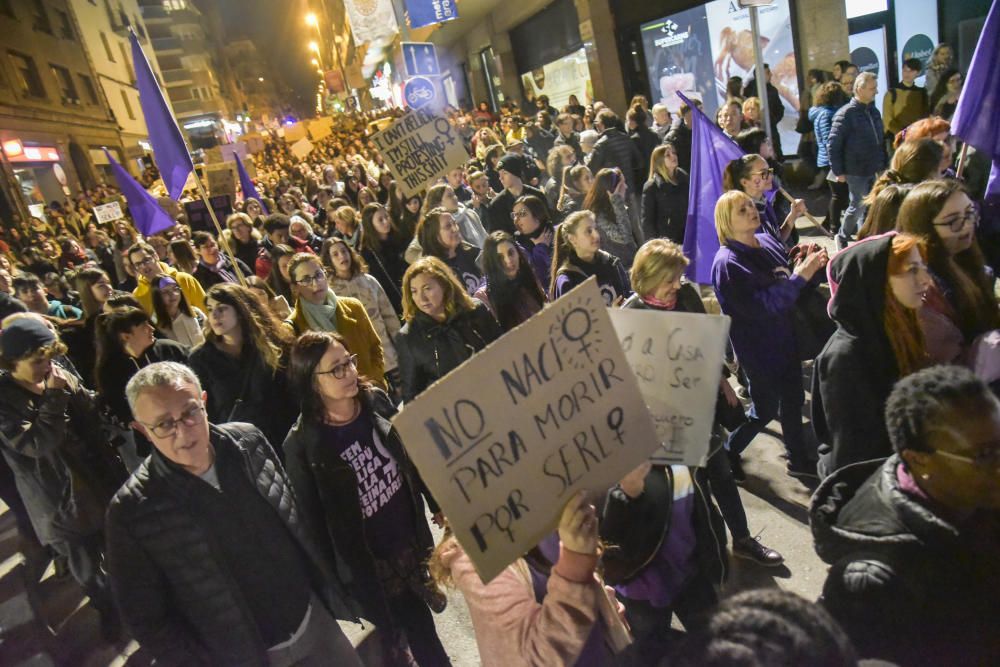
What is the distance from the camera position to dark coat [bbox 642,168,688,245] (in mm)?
6359

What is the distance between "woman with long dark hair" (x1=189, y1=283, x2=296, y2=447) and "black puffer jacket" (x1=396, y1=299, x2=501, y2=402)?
0.74 m

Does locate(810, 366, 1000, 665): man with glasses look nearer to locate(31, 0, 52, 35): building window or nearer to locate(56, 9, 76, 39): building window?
locate(31, 0, 52, 35): building window

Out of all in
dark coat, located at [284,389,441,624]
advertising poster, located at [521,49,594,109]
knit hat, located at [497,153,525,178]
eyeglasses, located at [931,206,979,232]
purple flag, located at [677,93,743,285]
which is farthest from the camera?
advertising poster, located at [521,49,594,109]

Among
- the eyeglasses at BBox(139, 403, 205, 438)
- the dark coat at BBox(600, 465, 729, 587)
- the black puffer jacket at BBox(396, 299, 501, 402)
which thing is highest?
the eyeglasses at BBox(139, 403, 205, 438)

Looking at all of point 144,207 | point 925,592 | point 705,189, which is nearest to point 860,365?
point 925,592

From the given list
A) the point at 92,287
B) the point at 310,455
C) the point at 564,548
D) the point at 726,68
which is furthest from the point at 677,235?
the point at 726,68

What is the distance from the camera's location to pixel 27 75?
27.0 meters

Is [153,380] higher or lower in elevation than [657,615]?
higher

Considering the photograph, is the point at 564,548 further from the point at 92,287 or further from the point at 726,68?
the point at 726,68

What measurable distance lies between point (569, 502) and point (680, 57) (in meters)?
14.6

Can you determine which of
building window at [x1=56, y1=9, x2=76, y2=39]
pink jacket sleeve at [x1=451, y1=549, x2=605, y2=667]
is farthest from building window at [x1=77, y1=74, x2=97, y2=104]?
pink jacket sleeve at [x1=451, y1=549, x2=605, y2=667]

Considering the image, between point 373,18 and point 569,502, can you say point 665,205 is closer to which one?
point 569,502

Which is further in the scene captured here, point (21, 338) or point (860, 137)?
point (860, 137)

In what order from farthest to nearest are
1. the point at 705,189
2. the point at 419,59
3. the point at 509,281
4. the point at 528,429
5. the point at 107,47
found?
the point at 107,47 → the point at 419,59 → the point at 705,189 → the point at 509,281 → the point at 528,429
